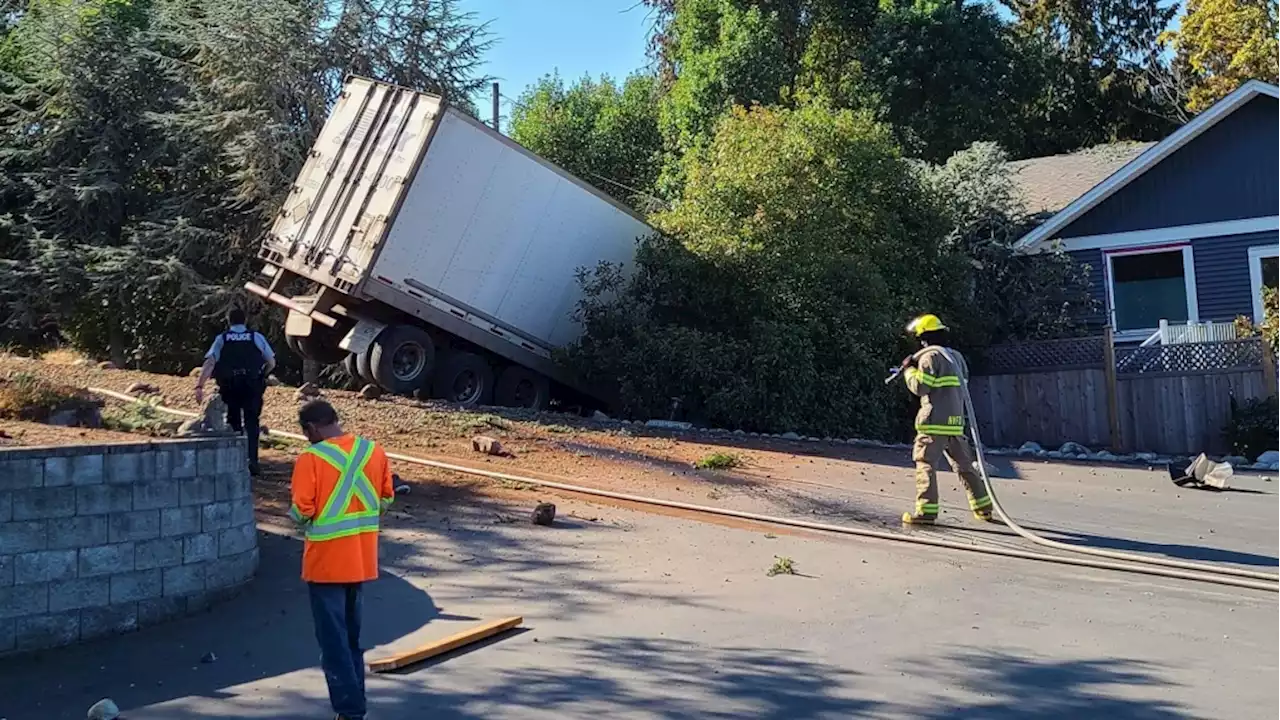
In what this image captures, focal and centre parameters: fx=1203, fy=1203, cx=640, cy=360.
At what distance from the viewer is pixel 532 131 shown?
36406 mm

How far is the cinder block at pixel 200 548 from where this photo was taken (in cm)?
754

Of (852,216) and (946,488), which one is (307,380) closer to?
(852,216)

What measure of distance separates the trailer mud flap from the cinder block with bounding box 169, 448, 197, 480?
30.5ft

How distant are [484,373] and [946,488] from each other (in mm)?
7725

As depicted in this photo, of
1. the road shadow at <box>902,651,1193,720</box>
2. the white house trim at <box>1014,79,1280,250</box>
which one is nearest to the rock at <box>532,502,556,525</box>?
the road shadow at <box>902,651,1193,720</box>

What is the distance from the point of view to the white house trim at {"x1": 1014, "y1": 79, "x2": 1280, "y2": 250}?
21.6 metres

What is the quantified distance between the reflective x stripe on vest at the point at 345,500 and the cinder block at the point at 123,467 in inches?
92.6

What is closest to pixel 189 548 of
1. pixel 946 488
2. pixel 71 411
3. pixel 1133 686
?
pixel 71 411

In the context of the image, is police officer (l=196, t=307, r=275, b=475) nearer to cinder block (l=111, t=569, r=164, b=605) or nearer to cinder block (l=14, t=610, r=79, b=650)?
cinder block (l=111, t=569, r=164, b=605)

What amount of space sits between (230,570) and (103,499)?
1.04 m

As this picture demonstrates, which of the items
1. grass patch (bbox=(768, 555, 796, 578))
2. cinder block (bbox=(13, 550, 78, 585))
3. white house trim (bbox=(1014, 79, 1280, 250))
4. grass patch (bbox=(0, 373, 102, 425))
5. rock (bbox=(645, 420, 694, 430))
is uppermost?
white house trim (bbox=(1014, 79, 1280, 250))

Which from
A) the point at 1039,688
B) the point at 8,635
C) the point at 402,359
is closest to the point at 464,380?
the point at 402,359

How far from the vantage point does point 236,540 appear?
7.93 m

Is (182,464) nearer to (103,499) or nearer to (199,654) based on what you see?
(103,499)
